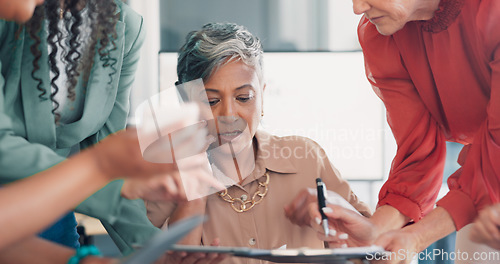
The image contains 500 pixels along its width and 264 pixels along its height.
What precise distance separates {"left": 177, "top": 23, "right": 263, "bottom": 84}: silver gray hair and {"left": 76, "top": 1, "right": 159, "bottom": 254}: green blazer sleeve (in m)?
0.08

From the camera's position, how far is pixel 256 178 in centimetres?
88

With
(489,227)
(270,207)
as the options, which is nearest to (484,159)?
(489,227)

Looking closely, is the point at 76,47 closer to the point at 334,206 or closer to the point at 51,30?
the point at 51,30

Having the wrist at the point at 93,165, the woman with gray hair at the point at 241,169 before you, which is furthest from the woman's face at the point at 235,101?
the wrist at the point at 93,165

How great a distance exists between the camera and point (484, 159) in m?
0.76

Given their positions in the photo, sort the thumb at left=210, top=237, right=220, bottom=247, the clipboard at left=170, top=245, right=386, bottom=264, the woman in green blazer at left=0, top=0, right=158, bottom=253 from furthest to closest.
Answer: the thumb at left=210, top=237, right=220, bottom=247, the woman in green blazer at left=0, top=0, right=158, bottom=253, the clipboard at left=170, top=245, right=386, bottom=264

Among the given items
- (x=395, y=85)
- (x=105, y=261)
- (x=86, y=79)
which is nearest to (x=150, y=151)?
(x=105, y=261)

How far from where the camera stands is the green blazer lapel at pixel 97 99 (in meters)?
0.76

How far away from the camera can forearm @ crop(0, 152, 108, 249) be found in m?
0.47

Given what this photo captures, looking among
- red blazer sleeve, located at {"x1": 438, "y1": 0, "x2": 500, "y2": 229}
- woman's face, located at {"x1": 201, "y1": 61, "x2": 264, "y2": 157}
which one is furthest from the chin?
woman's face, located at {"x1": 201, "y1": 61, "x2": 264, "y2": 157}

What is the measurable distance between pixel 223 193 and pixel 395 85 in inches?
12.9

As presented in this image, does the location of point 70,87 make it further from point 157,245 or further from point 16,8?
point 157,245

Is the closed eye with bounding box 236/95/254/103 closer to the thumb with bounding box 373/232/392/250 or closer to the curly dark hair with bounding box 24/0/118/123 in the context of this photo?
the curly dark hair with bounding box 24/0/118/123

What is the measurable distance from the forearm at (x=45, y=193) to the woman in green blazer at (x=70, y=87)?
16 cm
